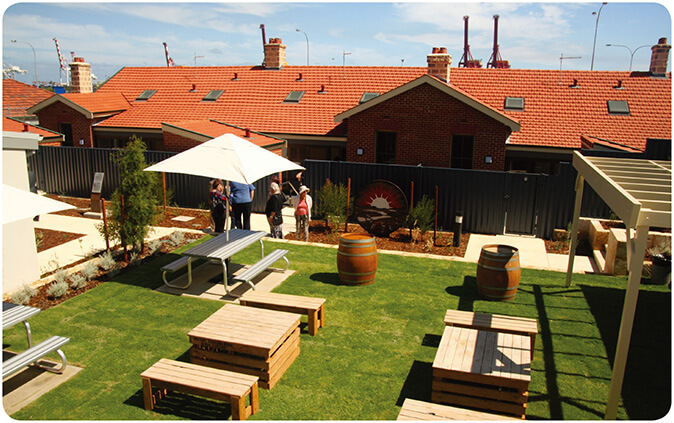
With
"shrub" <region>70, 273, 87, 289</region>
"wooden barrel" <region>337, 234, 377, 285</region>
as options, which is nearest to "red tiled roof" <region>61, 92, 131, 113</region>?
"shrub" <region>70, 273, 87, 289</region>

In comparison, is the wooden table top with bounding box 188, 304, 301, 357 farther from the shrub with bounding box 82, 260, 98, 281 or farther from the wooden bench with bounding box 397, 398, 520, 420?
the shrub with bounding box 82, 260, 98, 281

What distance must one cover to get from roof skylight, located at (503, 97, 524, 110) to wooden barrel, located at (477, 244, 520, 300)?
499 inches

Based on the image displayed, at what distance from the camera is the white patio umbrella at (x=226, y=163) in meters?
9.11

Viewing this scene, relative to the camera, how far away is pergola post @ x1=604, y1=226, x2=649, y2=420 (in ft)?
16.6

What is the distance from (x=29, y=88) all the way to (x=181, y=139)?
62.3 feet

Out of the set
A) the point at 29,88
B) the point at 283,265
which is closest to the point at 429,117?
the point at 283,265

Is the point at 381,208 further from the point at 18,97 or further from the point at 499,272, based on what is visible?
the point at 18,97

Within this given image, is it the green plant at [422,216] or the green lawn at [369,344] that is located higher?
the green plant at [422,216]

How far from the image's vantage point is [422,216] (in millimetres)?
13719

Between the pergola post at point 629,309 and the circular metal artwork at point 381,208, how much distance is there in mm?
9058

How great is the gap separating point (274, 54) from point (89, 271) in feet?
60.1

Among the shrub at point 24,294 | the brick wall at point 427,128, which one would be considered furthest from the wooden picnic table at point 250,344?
the brick wall at point 427,128

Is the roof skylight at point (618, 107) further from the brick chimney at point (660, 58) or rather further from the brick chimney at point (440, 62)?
the brick chimney at point (440, 62)

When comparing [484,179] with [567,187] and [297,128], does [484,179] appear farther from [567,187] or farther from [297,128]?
[297,128]
